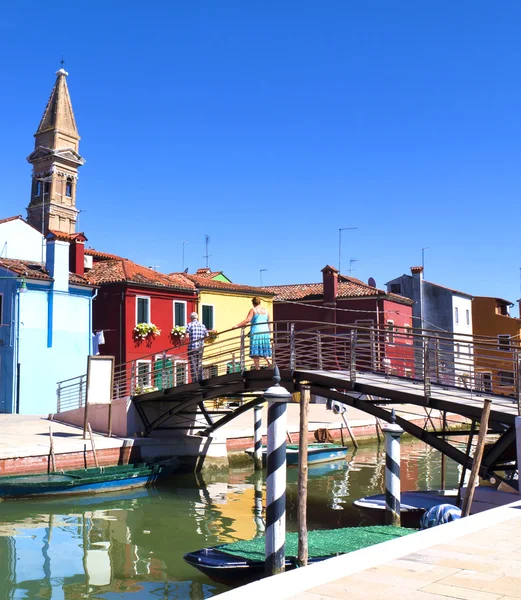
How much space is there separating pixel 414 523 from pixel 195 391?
762 centimetres

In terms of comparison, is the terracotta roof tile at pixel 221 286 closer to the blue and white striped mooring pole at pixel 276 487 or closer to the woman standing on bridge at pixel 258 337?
the woman standing on bridge at pixel 258 337

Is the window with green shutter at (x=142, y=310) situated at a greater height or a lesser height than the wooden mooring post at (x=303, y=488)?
greater

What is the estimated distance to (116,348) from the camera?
91.7 ft

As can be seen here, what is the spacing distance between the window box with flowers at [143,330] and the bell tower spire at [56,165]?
26.3m

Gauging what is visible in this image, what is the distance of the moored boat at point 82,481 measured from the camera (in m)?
13.7

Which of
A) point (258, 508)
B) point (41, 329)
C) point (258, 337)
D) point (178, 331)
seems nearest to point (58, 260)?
point (41, 329)

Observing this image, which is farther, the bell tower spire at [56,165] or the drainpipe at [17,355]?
the bell tower spire at [56,165]

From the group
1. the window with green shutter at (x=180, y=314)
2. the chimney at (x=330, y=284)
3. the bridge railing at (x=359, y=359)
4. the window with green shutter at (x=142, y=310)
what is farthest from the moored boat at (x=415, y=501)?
the chimney at (x=330, y=284)

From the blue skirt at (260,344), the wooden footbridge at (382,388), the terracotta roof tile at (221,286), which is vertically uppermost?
the terracotta roof tile at (221,286)

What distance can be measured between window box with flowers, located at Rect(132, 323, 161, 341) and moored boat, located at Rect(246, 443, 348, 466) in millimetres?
8642

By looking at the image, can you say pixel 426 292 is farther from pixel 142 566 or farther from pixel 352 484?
pixel 142 566

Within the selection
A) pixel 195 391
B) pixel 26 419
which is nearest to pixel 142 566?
pixel 195 391

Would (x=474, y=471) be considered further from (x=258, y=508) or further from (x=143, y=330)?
(x=143, y=330)

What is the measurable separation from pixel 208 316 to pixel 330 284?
7.70m
